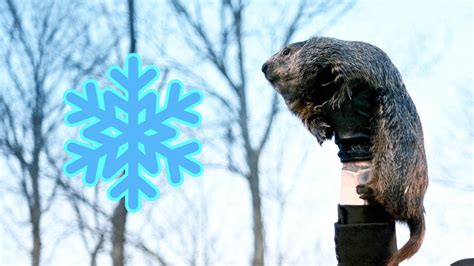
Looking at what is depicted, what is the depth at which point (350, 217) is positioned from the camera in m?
1.59

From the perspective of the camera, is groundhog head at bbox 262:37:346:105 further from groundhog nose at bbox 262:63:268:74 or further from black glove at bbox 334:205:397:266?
black glove at bbox 334:205:397:266

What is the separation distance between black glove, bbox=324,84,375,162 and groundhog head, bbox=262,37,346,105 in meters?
0.05

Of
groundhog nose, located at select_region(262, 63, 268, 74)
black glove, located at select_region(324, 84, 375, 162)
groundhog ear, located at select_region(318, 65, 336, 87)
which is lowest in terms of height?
black glove, located at select_region(324, 84, 375, 162)

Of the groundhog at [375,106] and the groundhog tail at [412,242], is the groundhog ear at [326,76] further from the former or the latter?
the groundhog tail at [412,242]

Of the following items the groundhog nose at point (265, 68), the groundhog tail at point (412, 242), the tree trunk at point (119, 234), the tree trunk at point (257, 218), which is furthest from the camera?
the tree trunk at point (119, 234)

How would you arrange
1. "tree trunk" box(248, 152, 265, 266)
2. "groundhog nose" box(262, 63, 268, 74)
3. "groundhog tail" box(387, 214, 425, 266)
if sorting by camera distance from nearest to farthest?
"groundhog tail" box(387, 214, 425, 266) < "groundhog nose" box(262, 63, 268, 74) < "tree trunk" box(248, 152, 265, 266)

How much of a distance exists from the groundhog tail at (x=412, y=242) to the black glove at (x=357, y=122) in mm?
187

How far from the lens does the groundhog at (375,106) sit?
1545 mm

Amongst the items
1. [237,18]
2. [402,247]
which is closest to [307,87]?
[402,247]

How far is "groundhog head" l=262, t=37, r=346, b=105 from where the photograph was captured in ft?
5.29

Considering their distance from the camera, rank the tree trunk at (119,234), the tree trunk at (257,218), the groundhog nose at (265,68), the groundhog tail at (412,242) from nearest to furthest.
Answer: the groundhog tail at (412,242), the groundhog nose at (265,68), the tree trunk at (257,218), the tree trunk at (119,234)

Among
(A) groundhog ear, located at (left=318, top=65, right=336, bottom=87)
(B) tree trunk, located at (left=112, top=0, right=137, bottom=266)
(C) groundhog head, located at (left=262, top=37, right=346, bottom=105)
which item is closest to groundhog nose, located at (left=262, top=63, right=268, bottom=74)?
(C) groundhog head, located at (left=262, top=37, right=346, bottom=105)

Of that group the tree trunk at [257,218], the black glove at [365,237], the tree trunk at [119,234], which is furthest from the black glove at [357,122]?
the tree trunk at [119,234]

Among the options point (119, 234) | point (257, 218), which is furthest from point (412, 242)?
point (119, 234)
